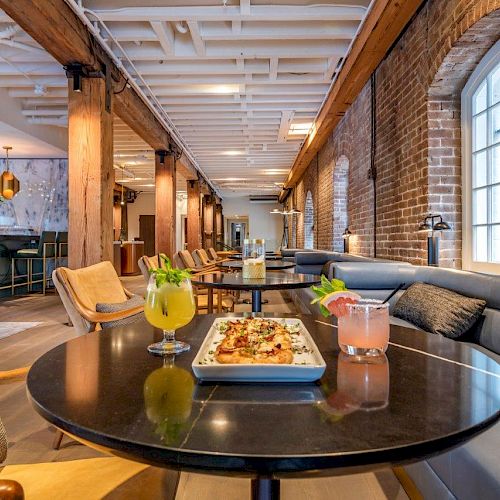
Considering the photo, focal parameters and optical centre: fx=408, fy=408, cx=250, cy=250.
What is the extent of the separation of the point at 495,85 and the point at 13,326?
17.7 feet

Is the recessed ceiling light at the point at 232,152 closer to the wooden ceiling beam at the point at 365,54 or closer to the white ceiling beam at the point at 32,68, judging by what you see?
the wooden ceiling beam at the point at 365,54

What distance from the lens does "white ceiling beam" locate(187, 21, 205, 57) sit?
3887 millimetres

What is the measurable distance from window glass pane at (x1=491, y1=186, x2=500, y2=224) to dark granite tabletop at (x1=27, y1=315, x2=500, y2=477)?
7.76ft

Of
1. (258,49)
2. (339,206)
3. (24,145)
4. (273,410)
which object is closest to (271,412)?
(273,410)

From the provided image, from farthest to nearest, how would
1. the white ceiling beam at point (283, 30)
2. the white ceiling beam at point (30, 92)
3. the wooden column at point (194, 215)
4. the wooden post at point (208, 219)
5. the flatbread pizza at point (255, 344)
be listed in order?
the wooden post at point (208, 219) < the wooden column at point (194, 215) < the white ceiling beam at point (30, 92) < the white ceiling beam at point (283, 30) < the flatbread pizza at point (255, 344)

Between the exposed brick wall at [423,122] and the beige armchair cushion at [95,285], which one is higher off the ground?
the exposed brick wall at [423,122]

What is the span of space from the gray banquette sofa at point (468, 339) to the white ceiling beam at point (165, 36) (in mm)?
2804

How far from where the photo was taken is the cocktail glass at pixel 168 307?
106cm

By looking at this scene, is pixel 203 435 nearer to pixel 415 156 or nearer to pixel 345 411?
pixel 345 411

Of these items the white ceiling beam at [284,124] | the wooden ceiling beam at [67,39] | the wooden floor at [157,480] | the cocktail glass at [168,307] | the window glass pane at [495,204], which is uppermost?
the white ceiling beam at [284,124]

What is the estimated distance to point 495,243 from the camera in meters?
3.01

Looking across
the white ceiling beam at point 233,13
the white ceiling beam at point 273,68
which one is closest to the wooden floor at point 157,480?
the white ceiling beam at point 233,13

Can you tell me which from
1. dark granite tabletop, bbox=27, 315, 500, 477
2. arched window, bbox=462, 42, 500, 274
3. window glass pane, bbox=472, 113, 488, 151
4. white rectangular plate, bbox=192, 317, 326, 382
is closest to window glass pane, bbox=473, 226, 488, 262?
arched window, bbox=462, 42, 500, 274

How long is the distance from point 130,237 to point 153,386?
17221 millimetres
